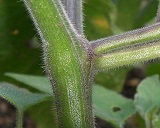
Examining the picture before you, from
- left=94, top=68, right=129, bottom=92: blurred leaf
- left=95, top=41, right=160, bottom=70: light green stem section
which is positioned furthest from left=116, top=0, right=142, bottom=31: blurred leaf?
left=95, top=41, right=160, bottom=70: light green stem section

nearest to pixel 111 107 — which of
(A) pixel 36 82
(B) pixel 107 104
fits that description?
(B) pixel 107 104

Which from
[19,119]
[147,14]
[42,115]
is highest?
[147,14]

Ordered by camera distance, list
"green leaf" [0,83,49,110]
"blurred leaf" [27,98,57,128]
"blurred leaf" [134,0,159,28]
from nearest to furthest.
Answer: "green leaf" [0,83,49,110] → "blurred leaf" [134,0,159,28] → "blurred leaf" [27,98,57,128]

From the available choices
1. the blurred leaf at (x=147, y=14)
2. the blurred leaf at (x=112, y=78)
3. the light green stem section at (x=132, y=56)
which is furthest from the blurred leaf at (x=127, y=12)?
the light green stem section at (x=132, y=56)

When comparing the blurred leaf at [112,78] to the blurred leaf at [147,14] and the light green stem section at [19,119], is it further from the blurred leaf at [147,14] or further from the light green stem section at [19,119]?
the light green stem section at [19,119]

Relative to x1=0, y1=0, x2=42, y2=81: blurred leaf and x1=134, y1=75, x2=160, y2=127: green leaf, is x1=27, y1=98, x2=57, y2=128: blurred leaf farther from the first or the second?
x1=134, y1=75, x2=160, y2=127: green leaf

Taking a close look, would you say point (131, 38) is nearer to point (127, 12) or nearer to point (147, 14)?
point (147, 14)
